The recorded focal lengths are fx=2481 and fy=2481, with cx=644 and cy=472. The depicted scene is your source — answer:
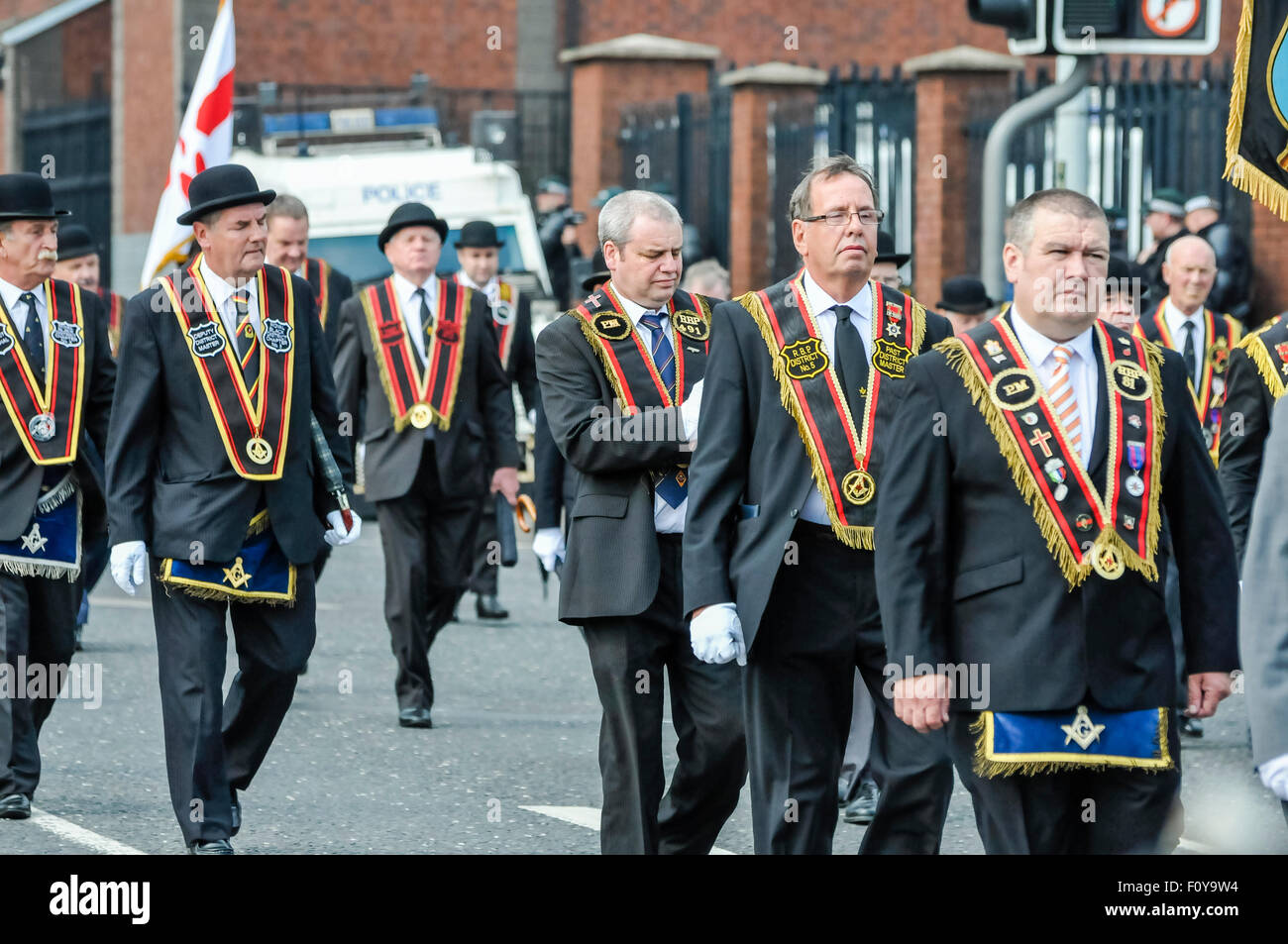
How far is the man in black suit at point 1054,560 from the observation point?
5031 mm

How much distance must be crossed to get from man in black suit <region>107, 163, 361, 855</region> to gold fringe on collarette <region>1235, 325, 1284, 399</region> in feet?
10.1

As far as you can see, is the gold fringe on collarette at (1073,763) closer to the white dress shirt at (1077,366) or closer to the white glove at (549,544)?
the white dress shirt at (1077,366)

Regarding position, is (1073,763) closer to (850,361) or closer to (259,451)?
(850,361)

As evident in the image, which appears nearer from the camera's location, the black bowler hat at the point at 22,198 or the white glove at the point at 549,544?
the white glove at the point at 549,544

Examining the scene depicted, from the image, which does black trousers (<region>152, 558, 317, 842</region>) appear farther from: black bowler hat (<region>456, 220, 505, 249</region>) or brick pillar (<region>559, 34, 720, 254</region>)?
brick pillar (<region>559, 34, 720, 254</region>)

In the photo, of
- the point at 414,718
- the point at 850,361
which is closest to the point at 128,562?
the point at 850,361

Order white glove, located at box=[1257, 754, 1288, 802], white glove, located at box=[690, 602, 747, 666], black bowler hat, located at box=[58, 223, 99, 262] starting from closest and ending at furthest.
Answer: white glove, located at box=[1257, 754, 1288, 802] < white glove, located at box=[690, 602, 747, 666] < black bowler hat, located at box=[58, 223, 99, 262]

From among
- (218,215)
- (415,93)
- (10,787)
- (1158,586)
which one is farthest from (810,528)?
(415,93)

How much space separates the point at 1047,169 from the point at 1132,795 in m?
16.5

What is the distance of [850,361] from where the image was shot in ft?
20.2

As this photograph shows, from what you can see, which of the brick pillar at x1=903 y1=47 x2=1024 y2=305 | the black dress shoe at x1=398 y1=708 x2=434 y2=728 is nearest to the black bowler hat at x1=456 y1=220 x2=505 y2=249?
the black dress shoe at x1=398 y1=708 x2=434 y2=728

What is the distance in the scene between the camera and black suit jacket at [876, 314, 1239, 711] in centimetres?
504

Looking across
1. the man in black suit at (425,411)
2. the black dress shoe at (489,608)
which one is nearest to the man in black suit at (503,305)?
the black dress shoe at (489,608)

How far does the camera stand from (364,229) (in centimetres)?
2150
